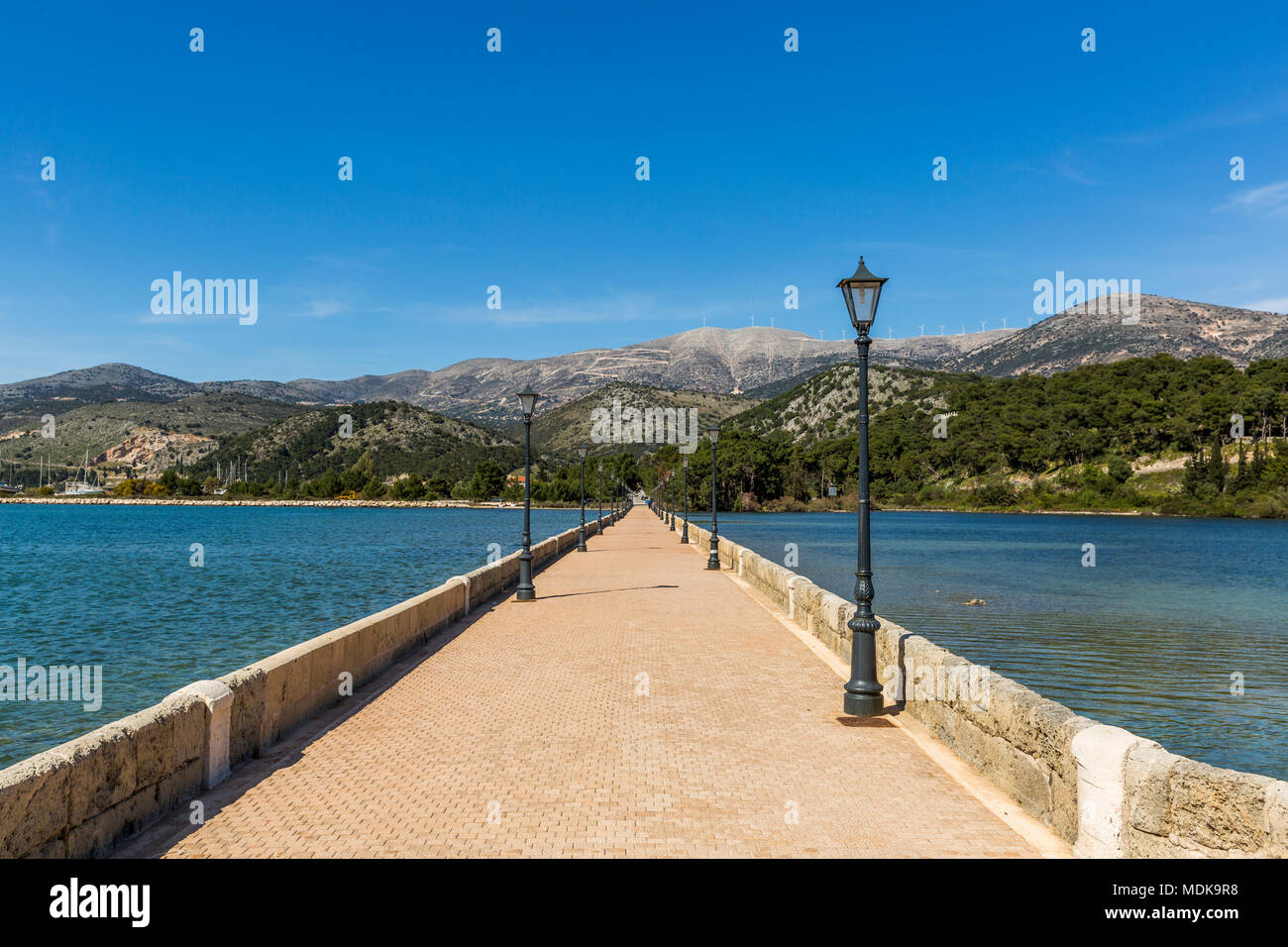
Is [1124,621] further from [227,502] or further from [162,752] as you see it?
[227,502]

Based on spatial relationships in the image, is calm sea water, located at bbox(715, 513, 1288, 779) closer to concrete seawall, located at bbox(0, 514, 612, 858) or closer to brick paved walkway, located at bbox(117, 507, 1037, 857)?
brick paved walkway, located at bbox(117, 507, 1037, 857)

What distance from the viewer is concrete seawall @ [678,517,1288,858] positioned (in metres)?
4.24

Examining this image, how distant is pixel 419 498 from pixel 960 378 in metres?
117

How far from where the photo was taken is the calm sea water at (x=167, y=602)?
601 inches

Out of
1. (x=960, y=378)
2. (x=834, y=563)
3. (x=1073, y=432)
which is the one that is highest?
(x=960, y=378)

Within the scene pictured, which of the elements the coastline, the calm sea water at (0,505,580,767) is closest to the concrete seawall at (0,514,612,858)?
the calm sea water at (0,505,580,767)

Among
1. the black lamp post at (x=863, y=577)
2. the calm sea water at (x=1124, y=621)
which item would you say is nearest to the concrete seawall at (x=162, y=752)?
the black lamp post at (x=863, y=577)

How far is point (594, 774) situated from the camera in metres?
6.80

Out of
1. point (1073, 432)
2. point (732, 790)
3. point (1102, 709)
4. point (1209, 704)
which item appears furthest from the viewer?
point (1073, 432)

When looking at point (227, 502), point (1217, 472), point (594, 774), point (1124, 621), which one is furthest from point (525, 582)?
point (227, 502)

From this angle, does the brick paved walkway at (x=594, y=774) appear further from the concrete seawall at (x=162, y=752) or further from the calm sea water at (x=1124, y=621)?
the calm sea water at (x=1124, y=621)
